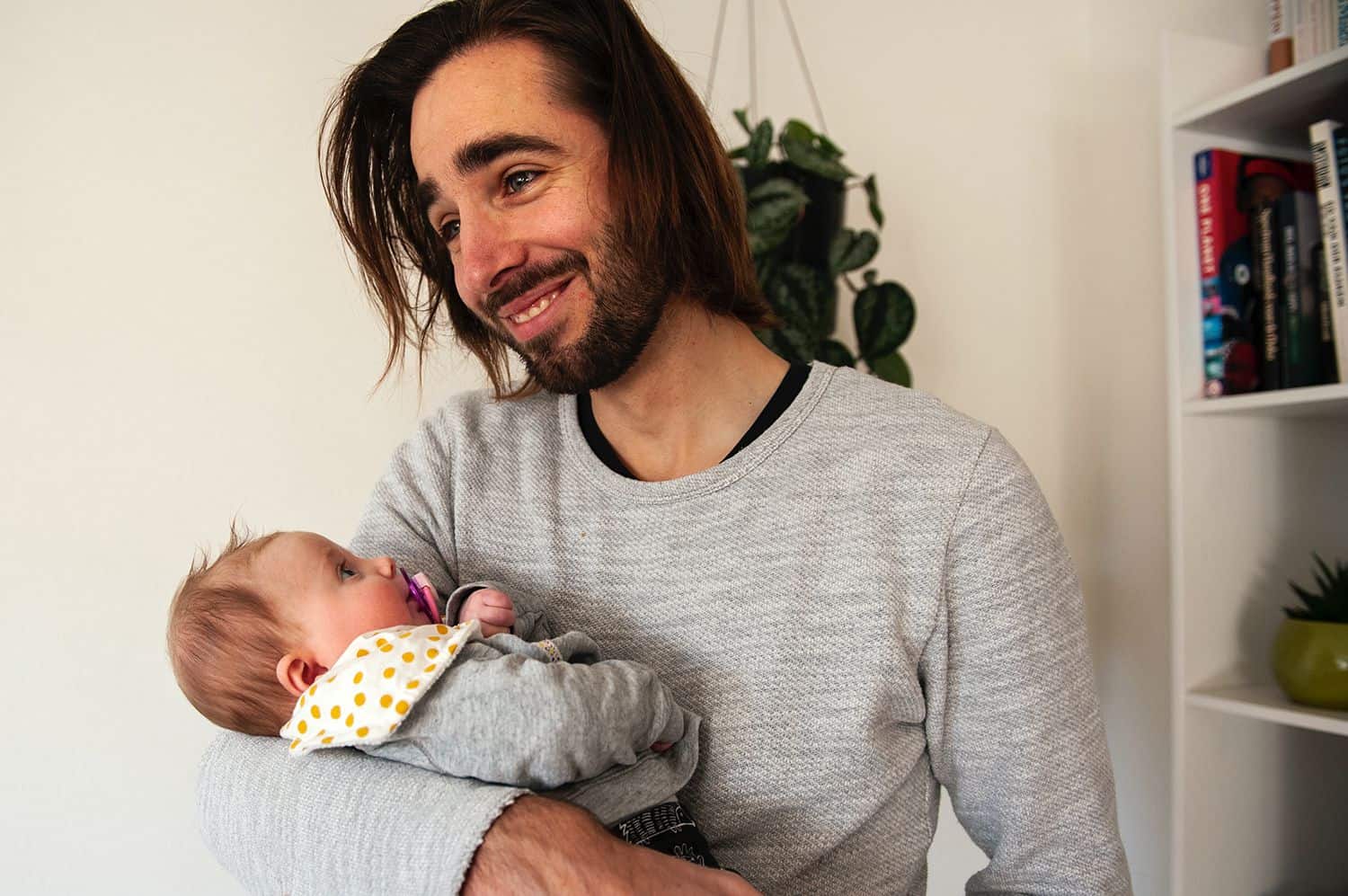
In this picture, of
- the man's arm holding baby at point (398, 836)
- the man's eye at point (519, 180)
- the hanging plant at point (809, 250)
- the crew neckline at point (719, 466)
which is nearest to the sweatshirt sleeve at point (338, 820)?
the man's arm holding baby at point (398, 836)

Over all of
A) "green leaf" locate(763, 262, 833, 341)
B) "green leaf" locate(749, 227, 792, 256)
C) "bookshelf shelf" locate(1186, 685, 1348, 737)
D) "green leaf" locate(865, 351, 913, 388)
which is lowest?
"bookshelf shelf" locate(1186, 685, 1348, 737)

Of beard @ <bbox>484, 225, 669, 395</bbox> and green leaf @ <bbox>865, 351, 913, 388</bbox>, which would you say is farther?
green leaf @ <bbox>865, 351, 913, 388</bbox>

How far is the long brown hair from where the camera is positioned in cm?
127

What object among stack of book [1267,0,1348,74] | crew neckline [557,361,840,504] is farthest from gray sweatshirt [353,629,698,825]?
stack of book [1267,0,1348,74]

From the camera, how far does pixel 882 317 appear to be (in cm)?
207

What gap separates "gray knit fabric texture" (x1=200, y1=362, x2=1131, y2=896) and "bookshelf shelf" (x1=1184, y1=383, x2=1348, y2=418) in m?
0.63

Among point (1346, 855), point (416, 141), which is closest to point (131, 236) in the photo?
point (416, 141)

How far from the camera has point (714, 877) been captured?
0.97 m

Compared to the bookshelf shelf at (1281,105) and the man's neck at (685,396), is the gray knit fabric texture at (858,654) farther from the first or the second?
the bookshelf shelf at (1281,105)

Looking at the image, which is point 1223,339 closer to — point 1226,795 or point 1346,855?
point 1226,795

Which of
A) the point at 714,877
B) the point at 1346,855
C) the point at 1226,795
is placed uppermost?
the point at 714,877

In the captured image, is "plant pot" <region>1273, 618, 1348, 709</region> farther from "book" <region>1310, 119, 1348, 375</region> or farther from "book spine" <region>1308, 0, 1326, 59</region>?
"book spine" <region>1308, 0, 1326, 59</region>

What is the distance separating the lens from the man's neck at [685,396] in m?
1.32

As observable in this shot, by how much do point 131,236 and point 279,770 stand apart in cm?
111
